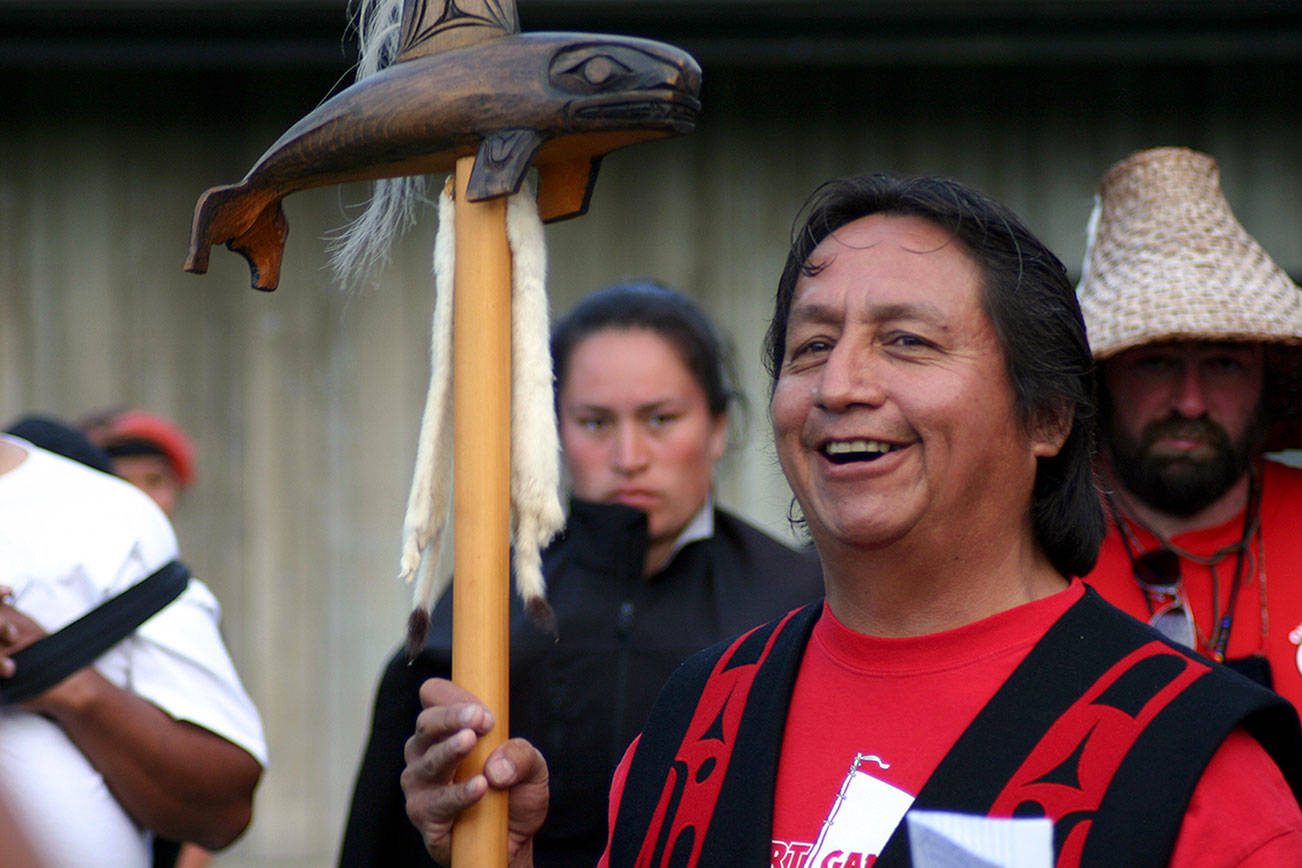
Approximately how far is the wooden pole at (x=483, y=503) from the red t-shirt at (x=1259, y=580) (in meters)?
1.13

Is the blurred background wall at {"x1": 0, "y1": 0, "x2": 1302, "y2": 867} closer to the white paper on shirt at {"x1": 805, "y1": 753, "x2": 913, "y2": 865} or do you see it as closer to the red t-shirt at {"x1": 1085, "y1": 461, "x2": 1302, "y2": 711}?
the red t-shirt at {"x1": 1085, "y1": 461, "x2": 1302, "y2": 711}

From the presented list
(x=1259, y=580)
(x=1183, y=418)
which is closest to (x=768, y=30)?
(x=1183, y=418)

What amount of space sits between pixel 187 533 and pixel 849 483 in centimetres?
368

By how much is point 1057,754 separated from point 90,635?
1.44 meters

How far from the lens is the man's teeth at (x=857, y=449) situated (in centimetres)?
150

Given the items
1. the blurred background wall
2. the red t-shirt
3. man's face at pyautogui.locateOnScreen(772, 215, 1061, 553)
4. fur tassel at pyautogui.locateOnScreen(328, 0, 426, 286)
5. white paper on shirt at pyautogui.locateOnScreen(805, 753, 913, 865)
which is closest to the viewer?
white paper on shirt at pyautogui.locateOnScreen(805, 753, 913, 865)

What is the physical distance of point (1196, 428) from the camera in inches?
90.7

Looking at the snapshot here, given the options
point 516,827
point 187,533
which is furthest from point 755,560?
point 187,533

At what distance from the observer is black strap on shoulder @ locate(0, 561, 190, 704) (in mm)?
1904

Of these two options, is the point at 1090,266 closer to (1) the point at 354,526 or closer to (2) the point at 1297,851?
(2) the point at 1297,851

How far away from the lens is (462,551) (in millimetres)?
1545

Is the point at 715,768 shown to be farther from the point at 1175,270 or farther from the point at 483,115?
the point at 1175,270

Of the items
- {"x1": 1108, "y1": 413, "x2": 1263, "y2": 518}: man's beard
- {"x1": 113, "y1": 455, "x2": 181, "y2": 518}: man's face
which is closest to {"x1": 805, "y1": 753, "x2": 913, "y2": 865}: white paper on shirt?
{"x1": 1108, "y1": 413, "x2": 1263, "y2": 518}: man's beard

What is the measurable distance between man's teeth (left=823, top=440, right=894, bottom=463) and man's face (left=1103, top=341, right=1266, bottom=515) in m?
0.99
